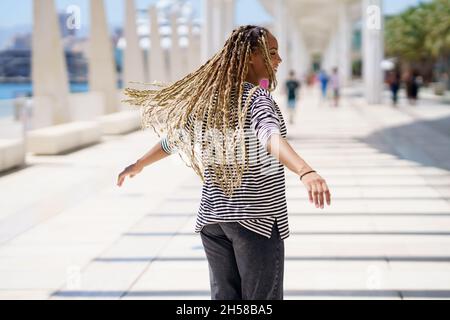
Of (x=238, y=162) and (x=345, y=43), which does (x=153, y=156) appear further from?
(x=345, y=43)

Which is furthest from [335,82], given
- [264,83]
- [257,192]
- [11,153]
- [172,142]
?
[257,192]

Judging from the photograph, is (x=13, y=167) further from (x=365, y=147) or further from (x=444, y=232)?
(x=444, y=232)

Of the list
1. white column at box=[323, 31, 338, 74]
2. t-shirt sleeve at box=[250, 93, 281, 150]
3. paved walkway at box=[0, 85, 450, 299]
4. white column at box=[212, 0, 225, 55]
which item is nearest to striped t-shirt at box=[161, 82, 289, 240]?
t-shirt sleeve at box=[250, 93, 281, 150]

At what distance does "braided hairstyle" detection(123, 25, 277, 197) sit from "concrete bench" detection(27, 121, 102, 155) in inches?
480

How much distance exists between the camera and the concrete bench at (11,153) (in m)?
12.5

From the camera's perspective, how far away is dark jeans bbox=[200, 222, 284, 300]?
294 centimetres

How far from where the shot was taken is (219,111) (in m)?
2.91

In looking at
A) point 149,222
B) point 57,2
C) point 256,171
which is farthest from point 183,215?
point 57,2

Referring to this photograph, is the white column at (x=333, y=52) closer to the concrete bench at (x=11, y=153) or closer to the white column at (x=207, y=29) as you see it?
the white column at (x=207, y=29)

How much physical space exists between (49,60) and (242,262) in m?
15.1

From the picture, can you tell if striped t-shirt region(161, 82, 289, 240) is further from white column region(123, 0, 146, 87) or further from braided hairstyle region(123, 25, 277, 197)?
white column region(123, 0, 146, 87)

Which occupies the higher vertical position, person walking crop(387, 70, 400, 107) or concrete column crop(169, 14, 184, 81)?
concrete column crop(169, 14, 184, 81)

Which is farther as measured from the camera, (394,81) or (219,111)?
(394,81)

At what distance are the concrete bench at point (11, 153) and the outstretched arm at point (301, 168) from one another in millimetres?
10380
